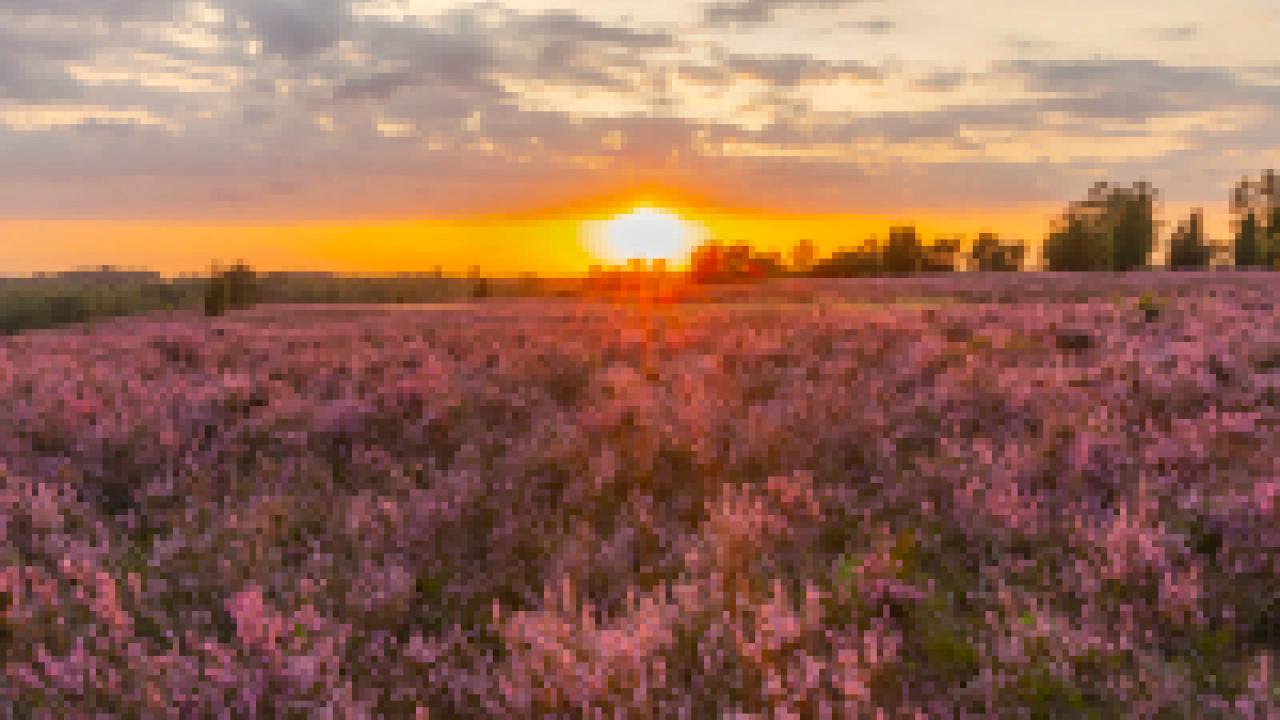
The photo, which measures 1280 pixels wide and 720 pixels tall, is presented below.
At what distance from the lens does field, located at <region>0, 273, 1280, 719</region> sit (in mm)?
2725

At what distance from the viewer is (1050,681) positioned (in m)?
2.58

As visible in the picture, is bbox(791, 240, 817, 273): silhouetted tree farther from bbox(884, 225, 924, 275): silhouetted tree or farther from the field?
the field

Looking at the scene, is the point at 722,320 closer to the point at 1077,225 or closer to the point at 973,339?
the point at 973,339

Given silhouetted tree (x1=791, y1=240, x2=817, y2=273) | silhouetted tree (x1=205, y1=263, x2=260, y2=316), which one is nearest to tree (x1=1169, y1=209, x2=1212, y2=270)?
silhouetted tree (x1=791, y1=240, x2=817, y2=273)

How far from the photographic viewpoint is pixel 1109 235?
9106 cm

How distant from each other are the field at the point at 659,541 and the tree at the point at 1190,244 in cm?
9944

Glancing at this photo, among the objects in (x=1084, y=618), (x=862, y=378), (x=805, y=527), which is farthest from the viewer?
(x=862, y=378)

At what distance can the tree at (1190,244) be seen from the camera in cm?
8881

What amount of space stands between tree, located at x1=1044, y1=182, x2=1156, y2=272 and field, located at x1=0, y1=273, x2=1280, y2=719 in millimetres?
94293

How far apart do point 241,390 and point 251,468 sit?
6.10 ft

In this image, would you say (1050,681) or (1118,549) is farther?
(1118,549)

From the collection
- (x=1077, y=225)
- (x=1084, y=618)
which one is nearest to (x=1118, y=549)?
(x=1084, y=618)

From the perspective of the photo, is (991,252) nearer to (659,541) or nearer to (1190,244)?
(1190,244)

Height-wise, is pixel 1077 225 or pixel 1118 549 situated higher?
pixel 1077 225
